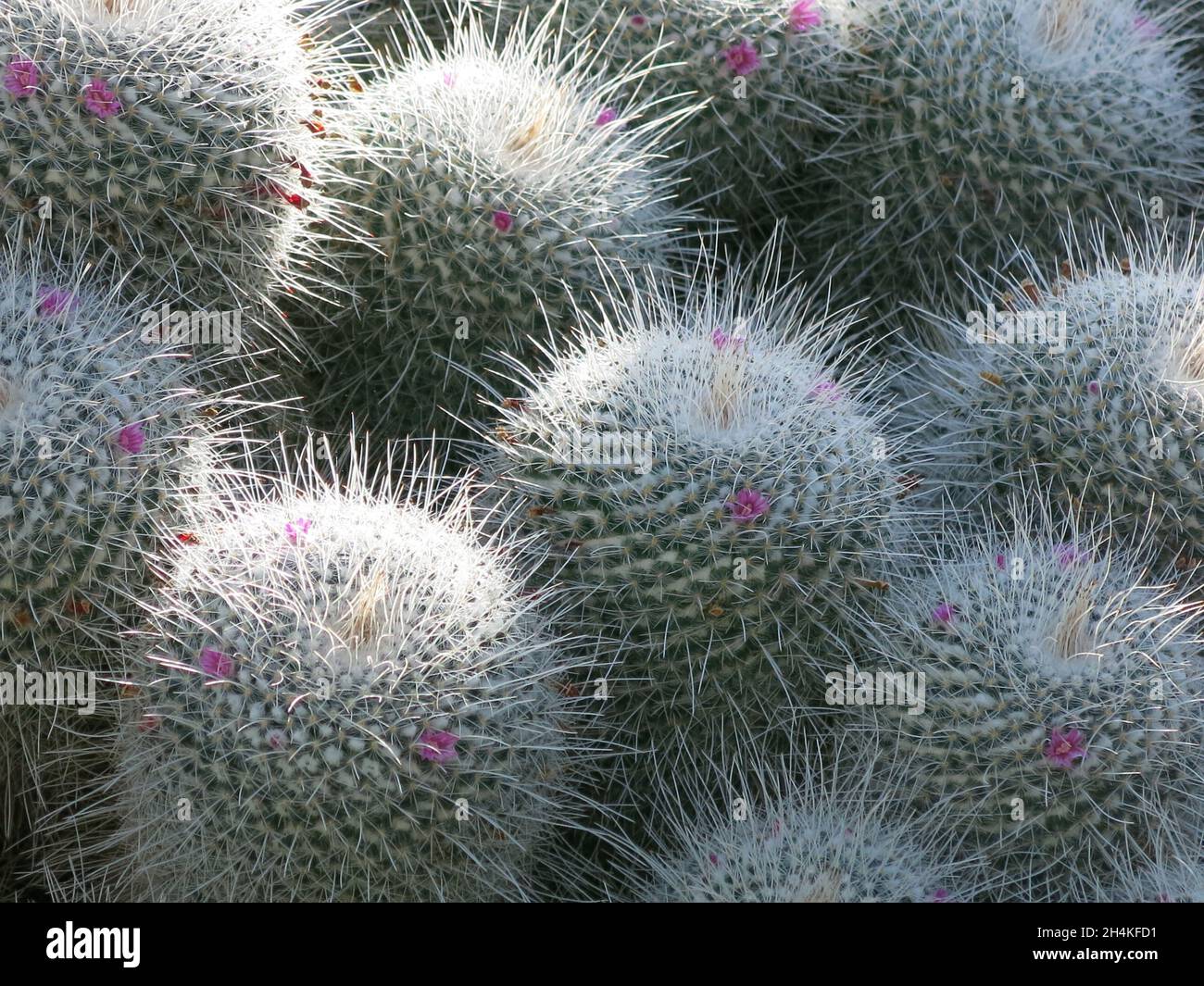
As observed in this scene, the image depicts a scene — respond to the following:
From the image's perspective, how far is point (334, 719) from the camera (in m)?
2.75

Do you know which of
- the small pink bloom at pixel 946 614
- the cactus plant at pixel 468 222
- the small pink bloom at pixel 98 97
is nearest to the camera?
the small pink bloom at pixel 98 97

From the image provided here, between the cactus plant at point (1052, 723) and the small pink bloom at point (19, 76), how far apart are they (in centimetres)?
247

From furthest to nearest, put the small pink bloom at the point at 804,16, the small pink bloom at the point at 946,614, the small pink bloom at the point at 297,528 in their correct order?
the small pink bloom at the point at 804,16 → the small pink bloom at the point at 946,614 → the small pink bloom at the point at 297,528

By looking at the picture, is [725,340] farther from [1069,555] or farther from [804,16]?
[804,16]

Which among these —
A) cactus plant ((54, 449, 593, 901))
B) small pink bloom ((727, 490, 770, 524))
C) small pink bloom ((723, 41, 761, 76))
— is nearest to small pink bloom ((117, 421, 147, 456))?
cactus plant ((54, 449, 593, 901))

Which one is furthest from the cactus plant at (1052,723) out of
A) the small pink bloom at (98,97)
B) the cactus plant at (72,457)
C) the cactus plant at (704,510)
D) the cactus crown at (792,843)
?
the small pink bloom at (98,97)

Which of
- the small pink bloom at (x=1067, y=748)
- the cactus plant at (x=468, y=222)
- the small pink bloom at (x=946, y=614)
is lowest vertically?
the small pink bloom at (x=1067, y=748)

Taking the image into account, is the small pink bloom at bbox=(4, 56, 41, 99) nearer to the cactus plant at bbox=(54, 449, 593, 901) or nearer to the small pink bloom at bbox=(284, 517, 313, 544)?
the cactus plant at bbox=(54, 449, 593, 901)

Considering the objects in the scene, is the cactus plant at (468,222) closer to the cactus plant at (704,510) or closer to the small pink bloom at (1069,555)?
the cactus plant at (704,510)

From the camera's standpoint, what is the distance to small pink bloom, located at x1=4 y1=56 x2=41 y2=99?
3.20 meters

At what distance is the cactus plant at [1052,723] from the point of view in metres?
3.16

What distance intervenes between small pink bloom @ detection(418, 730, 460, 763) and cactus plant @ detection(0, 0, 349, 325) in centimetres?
144

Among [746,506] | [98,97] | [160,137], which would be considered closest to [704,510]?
[746,506]

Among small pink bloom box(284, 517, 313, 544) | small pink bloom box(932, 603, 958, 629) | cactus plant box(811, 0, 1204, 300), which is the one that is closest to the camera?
small pink bloom box(284, 517, 313, 544)
